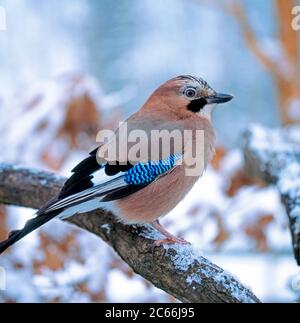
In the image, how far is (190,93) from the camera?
2.16 metres

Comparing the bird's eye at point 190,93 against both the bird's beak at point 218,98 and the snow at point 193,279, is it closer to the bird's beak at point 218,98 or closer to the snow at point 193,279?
the bird's beak at point 218,98

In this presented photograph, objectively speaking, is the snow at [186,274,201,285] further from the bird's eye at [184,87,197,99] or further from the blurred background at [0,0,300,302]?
the bird's eye at [184,87,197,99]

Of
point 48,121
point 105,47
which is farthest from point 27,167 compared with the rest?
point 105,47

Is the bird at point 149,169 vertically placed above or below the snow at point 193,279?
above

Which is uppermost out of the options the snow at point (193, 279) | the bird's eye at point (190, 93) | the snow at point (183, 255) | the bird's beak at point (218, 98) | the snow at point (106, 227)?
the bird's eye at point (190, 93)

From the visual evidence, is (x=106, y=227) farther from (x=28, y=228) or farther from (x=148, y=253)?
(x=28, y=228)

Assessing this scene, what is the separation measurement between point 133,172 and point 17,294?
0.70 m

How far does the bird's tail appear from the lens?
1766 millimetres

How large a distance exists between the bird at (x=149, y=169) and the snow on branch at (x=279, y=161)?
0.32m

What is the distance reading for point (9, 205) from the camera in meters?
2.57

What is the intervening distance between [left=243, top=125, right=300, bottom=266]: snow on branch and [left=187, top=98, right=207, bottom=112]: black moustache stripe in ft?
1.37

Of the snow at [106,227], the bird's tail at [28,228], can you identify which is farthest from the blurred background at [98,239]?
the bird's tail at [28,228]

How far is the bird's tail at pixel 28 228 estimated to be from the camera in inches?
69.5

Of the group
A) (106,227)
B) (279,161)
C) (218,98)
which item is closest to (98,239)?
(106,227)
